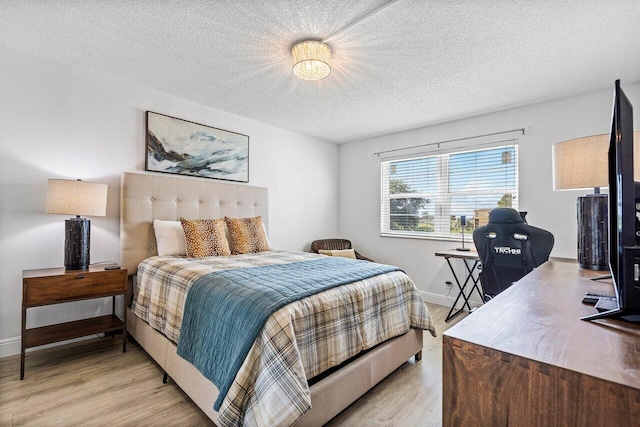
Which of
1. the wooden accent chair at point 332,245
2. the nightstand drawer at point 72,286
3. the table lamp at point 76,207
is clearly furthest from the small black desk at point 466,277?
the table lamp at point 76,207

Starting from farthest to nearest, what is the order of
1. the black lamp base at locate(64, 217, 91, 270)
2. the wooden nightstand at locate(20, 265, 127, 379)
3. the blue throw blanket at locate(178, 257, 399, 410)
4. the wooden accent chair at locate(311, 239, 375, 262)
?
1. the wooden accent chair at locate(311, 239, 375, 262)
2. the black lamp base at locate(64, 217, 91, 270)
3. the wooden nightstand at locate(20, 265, 127, 379)
4. the blue throw blanket at locate(178, 257, 399, 410)

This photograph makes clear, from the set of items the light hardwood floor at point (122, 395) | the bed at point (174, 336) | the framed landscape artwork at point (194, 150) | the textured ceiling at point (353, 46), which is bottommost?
the light hardwood floor at point (122, 395)

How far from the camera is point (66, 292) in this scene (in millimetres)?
2176

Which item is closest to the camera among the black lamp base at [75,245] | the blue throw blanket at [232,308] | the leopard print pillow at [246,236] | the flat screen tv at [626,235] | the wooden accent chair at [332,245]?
the flat screen tv at [626,235]

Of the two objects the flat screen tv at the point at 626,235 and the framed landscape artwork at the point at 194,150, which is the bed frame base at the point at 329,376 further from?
the framed landscape artwork at the point at 194,150

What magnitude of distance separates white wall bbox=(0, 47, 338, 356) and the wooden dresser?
3.11 meters

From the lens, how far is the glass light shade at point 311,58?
213 centimetres

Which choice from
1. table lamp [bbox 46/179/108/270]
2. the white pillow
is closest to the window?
the white pillow

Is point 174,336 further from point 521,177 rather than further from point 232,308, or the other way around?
point 521,177

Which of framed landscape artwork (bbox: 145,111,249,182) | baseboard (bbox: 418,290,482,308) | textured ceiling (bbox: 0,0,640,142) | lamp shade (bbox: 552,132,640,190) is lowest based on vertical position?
baseboard (bbox: 418,290,482,308)

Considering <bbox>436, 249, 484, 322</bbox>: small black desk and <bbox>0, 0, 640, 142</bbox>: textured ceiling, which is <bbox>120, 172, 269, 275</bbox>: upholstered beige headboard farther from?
<bbox>436, 249, 484, 322</bbox>: small black desk

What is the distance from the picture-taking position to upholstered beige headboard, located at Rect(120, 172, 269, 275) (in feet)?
9.07

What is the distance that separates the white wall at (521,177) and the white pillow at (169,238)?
2829 mm

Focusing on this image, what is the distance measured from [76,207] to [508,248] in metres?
3.36
